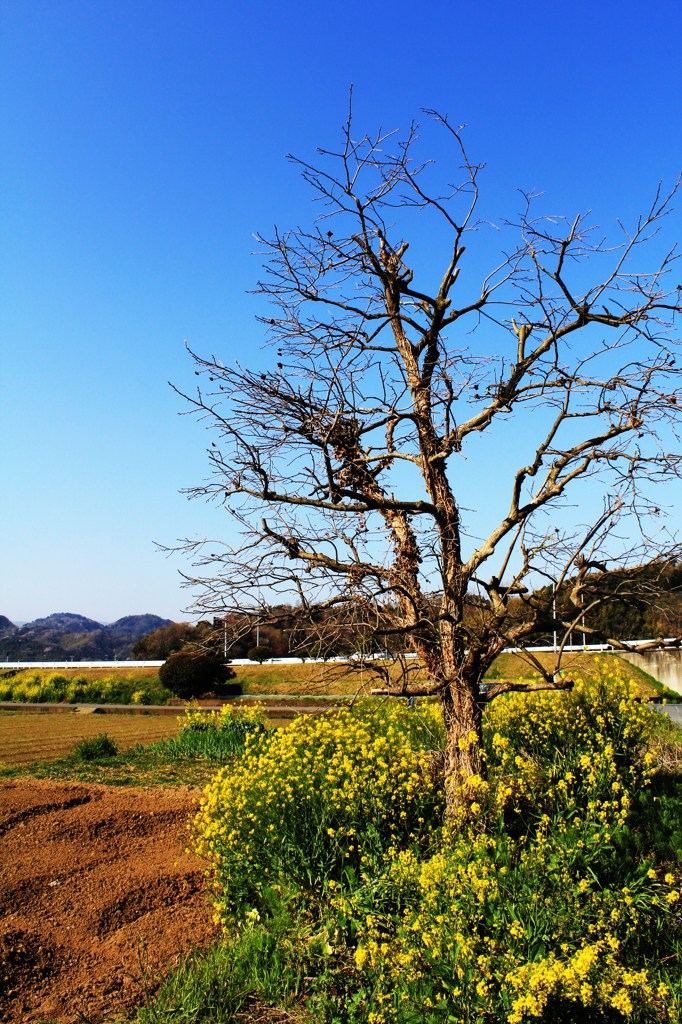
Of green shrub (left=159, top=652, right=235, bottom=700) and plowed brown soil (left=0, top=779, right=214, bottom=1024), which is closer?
plowed brown soil (left=0, top=779, right=214, bottom=1024)

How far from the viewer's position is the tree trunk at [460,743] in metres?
5.08

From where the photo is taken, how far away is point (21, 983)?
4438 millimetres

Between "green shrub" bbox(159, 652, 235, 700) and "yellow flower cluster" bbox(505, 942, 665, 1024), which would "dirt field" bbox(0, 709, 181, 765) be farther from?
"yellow flower cluster" bbox(505, 942, 665, 1024)

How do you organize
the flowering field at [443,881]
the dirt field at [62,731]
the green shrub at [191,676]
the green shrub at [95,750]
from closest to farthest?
the flowering field at [443,881] < the green shrub at [95,750] < the dirt field at [62,731] < the green shrub at [191,676]

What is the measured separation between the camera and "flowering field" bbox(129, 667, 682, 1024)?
10.9ft

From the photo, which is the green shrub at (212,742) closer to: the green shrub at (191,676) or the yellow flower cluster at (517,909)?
the yellow flower cluster at (517,909)

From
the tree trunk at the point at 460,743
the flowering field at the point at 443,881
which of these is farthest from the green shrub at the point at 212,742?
the tree trunk at the point at 460,743

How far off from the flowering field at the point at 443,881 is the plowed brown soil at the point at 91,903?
14.8 inches

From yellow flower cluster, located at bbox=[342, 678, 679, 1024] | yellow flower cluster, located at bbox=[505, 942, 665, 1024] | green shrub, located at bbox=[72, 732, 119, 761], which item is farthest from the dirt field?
yellow flower cluster, located at bbox=[505, 942, 665, 1024]

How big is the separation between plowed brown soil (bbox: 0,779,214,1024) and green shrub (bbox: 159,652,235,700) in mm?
15967

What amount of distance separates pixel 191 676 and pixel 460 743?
20210mm

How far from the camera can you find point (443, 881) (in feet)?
12.6

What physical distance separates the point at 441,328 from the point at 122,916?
4853 millimetres

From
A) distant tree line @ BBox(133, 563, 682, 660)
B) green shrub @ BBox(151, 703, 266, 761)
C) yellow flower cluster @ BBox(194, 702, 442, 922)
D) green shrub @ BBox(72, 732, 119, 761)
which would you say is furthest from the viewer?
green shrub @ BBox(72, 732, 119, 761)
